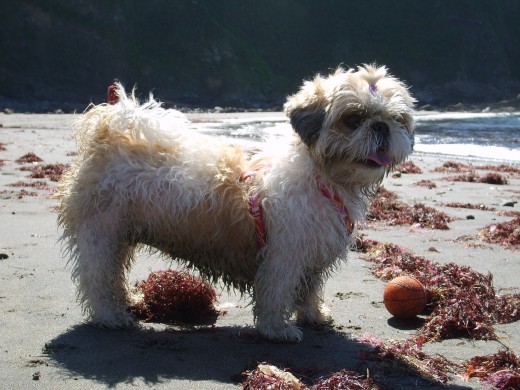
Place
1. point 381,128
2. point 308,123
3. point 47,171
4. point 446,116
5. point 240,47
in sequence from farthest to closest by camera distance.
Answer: point 240,47 < point 446,116 < point 47,171 < point 308,123 < point 381,128

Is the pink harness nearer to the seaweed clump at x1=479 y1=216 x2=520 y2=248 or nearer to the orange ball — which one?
the orange ball

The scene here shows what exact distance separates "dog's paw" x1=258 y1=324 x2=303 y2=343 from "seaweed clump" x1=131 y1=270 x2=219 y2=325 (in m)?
0.68

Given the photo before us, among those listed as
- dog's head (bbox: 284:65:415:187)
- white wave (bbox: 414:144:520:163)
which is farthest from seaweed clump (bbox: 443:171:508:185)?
dog's head (bbox: 284:65:415:187)

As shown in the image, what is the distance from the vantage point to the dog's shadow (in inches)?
183

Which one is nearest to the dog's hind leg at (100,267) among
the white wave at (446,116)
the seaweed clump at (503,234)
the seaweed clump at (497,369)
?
the seaweed clump at (497,369)

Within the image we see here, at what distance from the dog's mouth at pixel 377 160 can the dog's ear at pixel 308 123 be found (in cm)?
37

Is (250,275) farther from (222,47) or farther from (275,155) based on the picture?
(222,47)

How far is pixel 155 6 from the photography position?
7381cm

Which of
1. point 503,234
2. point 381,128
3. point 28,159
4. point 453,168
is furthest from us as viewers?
point 453,168

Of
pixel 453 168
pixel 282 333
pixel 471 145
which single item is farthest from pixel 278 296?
pixel 471 145

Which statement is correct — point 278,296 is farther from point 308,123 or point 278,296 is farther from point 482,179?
point 482,179

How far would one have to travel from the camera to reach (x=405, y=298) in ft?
19.0

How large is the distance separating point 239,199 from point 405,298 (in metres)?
1.55

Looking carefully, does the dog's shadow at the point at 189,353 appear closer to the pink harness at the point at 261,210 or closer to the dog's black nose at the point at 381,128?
the pink harness at the point at 261,210
